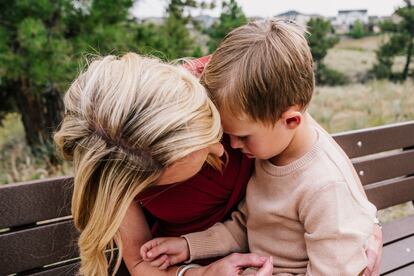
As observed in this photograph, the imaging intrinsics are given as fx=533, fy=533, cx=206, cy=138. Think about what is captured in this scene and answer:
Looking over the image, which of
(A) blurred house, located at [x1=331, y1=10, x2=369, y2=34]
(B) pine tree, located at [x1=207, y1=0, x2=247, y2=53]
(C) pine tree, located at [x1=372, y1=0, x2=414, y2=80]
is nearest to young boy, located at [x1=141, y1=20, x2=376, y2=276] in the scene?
(B) pine tree, located at [x1=207, y1=0, x2=247, y2=53]

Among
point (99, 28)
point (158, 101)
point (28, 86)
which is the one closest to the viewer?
point (158, 101)

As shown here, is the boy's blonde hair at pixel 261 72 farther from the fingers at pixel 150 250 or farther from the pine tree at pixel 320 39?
the pine tree at pixel 320 39

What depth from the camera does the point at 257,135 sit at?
4.77 ft

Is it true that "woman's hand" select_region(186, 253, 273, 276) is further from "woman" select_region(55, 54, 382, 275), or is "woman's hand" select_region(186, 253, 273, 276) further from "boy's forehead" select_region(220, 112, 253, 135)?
"boy's forehead" select_region(220, 112, 253, 135)

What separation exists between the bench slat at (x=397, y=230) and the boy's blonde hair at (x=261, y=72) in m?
1.31

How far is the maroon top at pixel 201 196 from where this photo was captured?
166cm

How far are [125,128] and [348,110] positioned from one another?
677cm

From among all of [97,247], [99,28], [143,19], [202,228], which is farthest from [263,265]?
[143,19]

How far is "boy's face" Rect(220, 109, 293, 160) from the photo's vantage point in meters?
1.44

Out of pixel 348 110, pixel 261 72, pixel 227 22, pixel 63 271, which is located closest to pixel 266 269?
pixel 261 72

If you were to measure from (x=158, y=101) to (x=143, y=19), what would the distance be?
11.2 ft

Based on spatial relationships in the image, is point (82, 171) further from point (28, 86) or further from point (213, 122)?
point (28, 86)

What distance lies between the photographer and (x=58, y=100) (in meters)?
4.74

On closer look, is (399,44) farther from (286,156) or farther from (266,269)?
(266,269)
